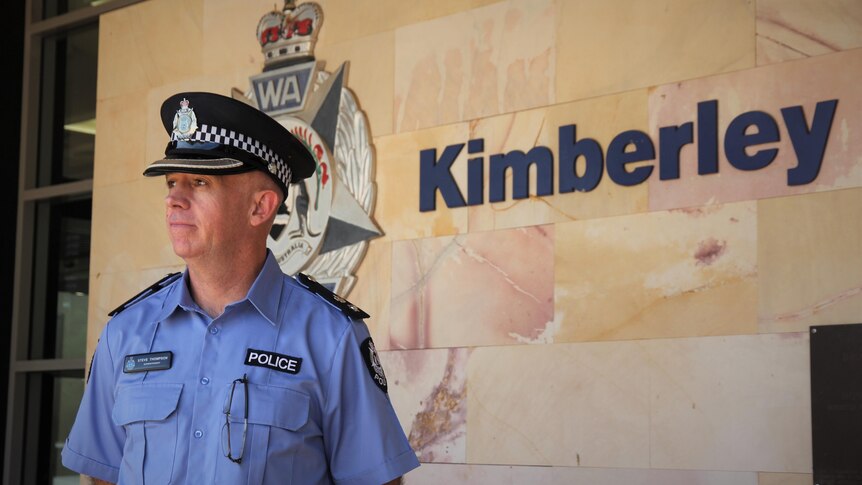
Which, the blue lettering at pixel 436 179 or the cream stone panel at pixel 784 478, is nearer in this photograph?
the cream stone panel at pixel 784 478

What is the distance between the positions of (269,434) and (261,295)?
0.35 m

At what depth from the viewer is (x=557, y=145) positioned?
5.39 m

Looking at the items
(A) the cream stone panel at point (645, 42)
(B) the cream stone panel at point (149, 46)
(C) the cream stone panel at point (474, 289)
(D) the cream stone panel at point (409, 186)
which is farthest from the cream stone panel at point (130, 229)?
(A) the cream stone panel at point (645, 42)

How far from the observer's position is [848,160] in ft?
15.0

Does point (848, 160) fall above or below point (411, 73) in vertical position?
below

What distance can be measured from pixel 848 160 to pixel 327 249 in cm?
260

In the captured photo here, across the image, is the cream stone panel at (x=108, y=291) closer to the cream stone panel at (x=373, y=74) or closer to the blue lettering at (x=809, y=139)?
the cream stone panel at (x=373, y=74)

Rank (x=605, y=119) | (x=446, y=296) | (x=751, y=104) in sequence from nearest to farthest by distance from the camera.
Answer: (x=751, y=104) < (x=605, y=119) < (x=446, y=296)

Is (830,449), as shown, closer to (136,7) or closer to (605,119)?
(605,119)

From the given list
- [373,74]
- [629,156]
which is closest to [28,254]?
[373,74]

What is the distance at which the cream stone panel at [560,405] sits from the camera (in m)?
5.01

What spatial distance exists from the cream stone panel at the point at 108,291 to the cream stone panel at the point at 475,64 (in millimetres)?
1971

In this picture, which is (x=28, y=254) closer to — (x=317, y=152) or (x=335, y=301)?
(x=317, y=152)

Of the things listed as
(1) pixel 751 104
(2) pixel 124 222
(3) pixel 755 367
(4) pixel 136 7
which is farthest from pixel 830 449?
(4) pixel 136 7
